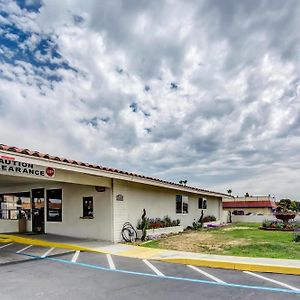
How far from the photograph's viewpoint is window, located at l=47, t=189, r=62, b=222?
17609 millimetres

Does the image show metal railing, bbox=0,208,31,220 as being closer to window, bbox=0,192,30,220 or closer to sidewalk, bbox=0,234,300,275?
window, bbox=0,192,30,220

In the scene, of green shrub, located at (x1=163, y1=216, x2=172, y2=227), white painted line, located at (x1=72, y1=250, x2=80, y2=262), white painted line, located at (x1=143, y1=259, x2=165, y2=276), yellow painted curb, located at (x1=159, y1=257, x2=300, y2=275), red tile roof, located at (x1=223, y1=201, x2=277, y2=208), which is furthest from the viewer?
red tile roof, located at (x1=223, y1=201, x2=277, y2=208)

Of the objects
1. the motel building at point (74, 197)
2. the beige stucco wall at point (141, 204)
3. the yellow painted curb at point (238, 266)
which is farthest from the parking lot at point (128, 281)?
the beige stucco wall at point (141, 204)

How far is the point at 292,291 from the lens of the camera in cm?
675

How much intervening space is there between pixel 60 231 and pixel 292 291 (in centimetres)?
1286

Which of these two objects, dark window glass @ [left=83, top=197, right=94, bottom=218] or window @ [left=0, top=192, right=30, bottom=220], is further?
window @ [left=0, top=192, right=30, bottom=220]

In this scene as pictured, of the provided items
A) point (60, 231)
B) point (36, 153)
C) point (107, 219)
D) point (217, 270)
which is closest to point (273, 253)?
point (217, 270)

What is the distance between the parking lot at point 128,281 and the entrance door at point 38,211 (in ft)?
26.6

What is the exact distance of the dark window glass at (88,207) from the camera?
52.5 ft

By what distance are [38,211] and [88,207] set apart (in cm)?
427

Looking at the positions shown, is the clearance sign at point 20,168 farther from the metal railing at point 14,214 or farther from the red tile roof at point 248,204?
the red tile roof at point 248,204

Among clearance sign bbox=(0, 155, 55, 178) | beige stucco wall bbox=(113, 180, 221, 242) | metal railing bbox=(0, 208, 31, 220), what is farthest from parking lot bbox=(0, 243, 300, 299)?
metal railing bbox=(0, 208, 31, 220)

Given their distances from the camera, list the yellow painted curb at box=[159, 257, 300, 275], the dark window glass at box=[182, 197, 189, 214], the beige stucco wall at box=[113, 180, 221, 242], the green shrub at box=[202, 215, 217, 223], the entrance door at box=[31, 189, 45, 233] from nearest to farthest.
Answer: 1. the yellow painted curb at box=[159, 257, 300, 275]
2. the beige stucco wall at box=[113, 180, 221, 242]
3. the entrance door at box=[31, 189, 45, 233]
4. the dark window glass at box=[182, 197, 189, 214]
5. the green shrub at box=[202, 215, 217, 223]

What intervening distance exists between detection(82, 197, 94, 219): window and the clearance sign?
13.1 feet
